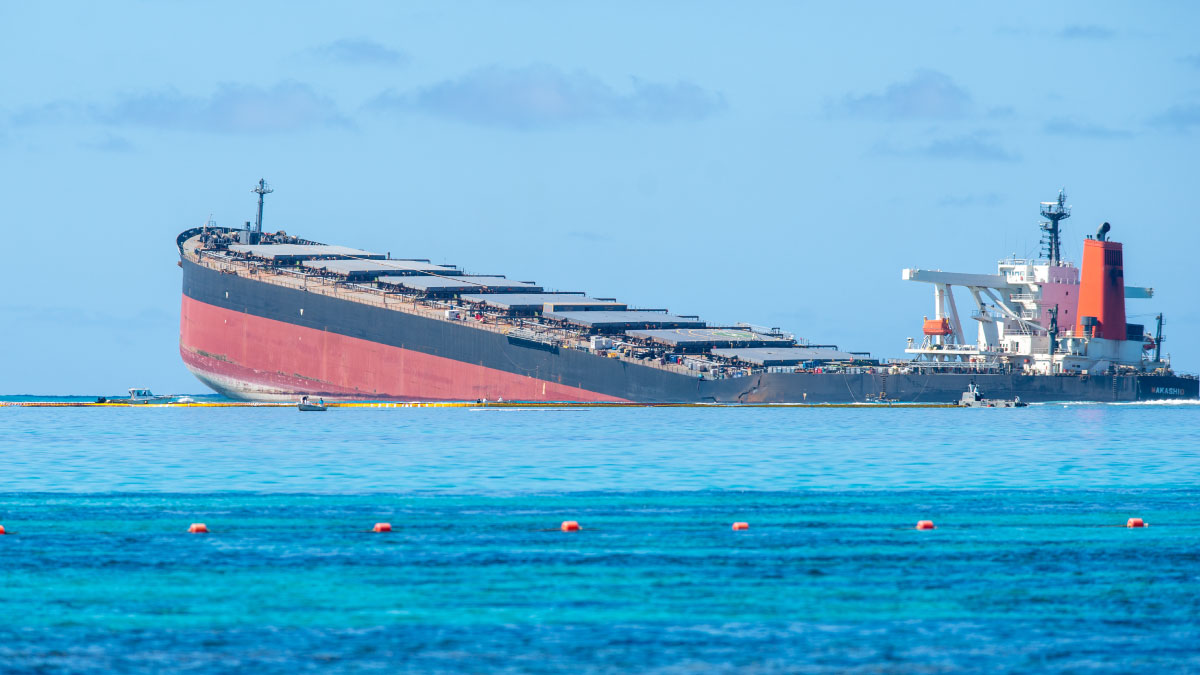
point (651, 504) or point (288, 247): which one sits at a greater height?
point (288, 247)

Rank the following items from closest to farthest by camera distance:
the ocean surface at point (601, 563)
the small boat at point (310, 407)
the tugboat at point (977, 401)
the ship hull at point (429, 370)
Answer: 1. the ocean surface at point (601, 563)
2. the small boat at point (310, 407)
3. the tugboat at point (977, 401)
4. the ship hull at point (429, 370)

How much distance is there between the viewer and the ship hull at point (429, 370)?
342 ft

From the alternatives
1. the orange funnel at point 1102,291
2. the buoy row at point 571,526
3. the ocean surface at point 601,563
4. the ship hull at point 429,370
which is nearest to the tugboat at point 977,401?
the ship hull at point 429,370

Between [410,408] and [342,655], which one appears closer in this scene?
[342,655]

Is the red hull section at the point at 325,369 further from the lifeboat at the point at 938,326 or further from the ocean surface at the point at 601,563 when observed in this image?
the ocean surface at the point at 601,563

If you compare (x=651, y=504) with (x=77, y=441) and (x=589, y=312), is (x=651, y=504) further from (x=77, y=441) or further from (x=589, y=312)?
(x=589, y=312)

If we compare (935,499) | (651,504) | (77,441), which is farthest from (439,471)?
(77,441)

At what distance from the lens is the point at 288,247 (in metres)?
136

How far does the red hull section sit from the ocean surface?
175 ft

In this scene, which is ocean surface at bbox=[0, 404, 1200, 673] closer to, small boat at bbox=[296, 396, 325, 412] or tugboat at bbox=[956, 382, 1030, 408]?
small boat at bbox=[296, 396, 325, 412]

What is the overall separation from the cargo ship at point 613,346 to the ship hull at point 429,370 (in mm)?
115

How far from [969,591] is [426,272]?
109 m

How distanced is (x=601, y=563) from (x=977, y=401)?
78.6m

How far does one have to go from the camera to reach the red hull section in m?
111
